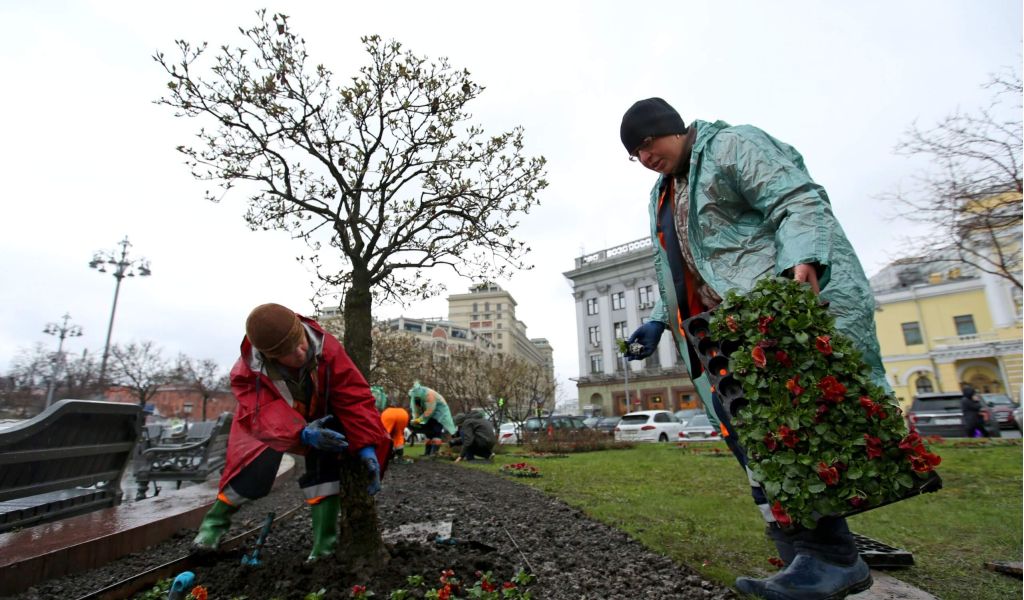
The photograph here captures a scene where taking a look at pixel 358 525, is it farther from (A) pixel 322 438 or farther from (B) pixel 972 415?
(B) pixel 972 415

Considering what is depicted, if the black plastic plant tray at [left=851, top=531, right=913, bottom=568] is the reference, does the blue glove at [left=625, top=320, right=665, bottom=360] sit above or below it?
above

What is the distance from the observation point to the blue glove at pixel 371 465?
2.73 metres

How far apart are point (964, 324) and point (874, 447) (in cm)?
4744

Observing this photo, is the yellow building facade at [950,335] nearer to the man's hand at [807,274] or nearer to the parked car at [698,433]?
the parked car at [698,433]

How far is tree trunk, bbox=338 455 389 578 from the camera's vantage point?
262 centimetres

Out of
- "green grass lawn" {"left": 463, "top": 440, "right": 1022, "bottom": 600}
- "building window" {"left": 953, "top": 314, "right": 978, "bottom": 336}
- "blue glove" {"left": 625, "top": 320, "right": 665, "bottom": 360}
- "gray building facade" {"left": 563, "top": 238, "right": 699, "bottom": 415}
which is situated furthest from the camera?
"gray building facade" {"left": 563, "top": 238, "right": 699, "bottom": 415}

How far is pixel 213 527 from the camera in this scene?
2.72 metres

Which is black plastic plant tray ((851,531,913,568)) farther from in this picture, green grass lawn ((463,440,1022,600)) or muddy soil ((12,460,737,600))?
muddy soil ((12,460,737,600))

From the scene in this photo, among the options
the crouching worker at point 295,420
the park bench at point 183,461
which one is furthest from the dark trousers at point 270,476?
the park bench at point 183,461

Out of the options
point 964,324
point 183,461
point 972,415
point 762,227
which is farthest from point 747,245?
point 964,324

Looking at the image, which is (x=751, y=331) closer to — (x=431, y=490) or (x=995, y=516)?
(x=995, y=516)

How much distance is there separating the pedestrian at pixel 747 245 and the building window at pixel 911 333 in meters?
46.3

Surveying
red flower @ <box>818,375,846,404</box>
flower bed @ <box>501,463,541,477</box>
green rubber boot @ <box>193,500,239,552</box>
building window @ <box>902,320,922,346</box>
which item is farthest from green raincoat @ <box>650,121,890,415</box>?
building window @ <box>902,320,922,346</box>

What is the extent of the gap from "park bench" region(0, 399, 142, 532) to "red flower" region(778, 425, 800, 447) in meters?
4.06
